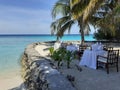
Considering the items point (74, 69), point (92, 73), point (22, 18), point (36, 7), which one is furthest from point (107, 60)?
point (22, 18)

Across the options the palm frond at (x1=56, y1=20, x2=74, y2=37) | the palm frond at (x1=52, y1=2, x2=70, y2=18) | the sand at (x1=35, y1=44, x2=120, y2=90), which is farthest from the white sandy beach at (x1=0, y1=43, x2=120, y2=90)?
the palm frond at (x1=52, y1=2, x2=70, y2=18)

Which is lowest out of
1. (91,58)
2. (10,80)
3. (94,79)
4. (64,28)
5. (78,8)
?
(10,80)

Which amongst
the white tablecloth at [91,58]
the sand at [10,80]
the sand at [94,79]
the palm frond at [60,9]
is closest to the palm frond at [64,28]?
the palm frond at [60,9]

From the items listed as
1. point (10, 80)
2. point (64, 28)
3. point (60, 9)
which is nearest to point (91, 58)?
point (10, 80)

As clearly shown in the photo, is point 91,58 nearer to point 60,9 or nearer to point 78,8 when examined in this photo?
point 78,8

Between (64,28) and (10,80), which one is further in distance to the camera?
(64,28)

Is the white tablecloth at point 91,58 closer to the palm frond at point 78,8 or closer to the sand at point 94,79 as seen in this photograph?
the sand at point 94,79

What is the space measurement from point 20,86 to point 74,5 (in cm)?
414

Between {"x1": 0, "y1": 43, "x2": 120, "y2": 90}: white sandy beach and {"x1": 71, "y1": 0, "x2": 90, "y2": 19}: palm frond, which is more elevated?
{"x1": 71, "y1": 0, "x2": 90, "y2": 19}: palm frond

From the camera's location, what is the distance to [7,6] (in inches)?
1470

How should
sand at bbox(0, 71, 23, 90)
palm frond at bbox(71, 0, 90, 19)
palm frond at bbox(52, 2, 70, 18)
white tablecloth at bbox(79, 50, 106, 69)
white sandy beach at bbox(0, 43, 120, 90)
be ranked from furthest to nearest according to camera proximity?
palm frond at bbox(52, 2, 70, 18)
palm frond at bbox(71, 0, 90, 19)
white tablecloth at bbox(79, 50, 106, 69)
sand at bbox(0, 71, 23, 90)
white sandy beach at bbox(0, 43, 120, 90)

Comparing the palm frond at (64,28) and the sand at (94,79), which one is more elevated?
the palm frond at (64,28)

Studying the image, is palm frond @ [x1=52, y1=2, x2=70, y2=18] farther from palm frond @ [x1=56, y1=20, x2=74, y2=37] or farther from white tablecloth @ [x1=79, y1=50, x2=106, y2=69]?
white tablecloth @ [x1=79, y1=50, x2=106, y2=69]

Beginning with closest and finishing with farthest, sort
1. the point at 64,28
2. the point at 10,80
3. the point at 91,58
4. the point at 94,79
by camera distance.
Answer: the point at 94,79 → the point at 10,80 → the point at 91,58 → the point at 64,28
